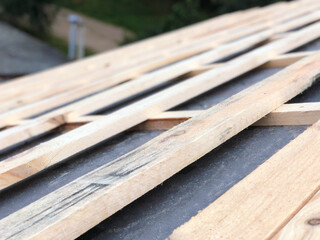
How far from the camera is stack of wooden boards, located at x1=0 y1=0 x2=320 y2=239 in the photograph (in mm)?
1110

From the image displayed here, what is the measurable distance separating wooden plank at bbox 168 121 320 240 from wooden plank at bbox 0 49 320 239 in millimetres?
21

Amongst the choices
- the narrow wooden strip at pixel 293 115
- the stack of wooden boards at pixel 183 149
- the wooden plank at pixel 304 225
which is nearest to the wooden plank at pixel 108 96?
the stack of wooden boards at pixel 183 149

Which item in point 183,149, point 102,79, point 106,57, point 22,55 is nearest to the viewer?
point 183,149

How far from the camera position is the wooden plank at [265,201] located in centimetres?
108

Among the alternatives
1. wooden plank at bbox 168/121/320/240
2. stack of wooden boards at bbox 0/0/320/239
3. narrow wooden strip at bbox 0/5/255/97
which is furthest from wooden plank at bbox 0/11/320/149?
wooden plank at bbox 168/121/320/240

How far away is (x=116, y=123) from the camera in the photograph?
6.13 feet

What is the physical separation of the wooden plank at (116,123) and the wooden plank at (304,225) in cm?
86

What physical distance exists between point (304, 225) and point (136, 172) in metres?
0.44

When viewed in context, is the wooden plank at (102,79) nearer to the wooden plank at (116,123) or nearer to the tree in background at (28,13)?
the wooden plank at (116,123)

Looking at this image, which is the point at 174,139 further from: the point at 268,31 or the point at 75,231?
the point at 268,31

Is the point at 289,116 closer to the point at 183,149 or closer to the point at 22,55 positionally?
the point at 183,149

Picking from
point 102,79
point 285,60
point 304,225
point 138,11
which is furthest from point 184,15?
point 304,225

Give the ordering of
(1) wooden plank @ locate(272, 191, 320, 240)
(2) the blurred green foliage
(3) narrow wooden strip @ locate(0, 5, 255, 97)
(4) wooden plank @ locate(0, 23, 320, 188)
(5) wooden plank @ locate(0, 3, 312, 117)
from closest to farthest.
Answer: (1) wooden plank @ locate(272, 191, 320, 240) → (4) wooden plank @ locate(0, 23, 320, 188) → (5) wooden plank @ locate(0, 3, 312, 117) → (3) narrow wooden strip @ locate(0, 5, 255, 97) → (2) the blurred green foliage

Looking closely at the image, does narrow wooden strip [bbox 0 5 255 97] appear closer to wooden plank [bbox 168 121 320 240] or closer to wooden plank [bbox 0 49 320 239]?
wooden plank [bbox 0 49 320 239]
